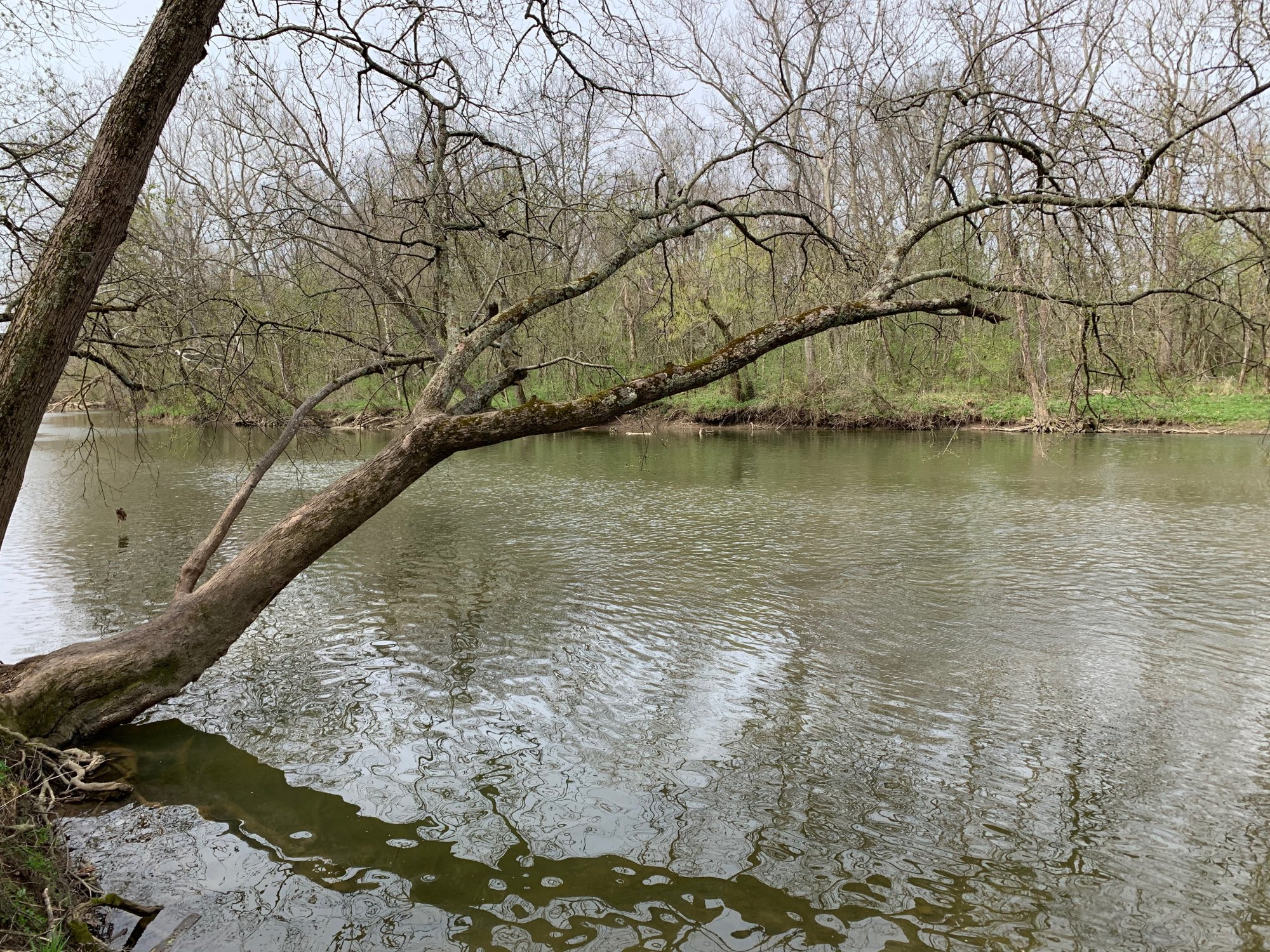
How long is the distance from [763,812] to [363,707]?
3.13 meters

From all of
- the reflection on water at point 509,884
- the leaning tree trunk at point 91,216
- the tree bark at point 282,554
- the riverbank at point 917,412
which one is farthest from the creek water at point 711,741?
the riverbank at point 917,412

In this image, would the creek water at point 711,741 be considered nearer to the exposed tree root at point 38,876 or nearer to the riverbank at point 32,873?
the exposed tree root at point 38,876

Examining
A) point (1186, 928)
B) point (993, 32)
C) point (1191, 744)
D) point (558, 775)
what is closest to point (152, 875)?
point (558, 775)

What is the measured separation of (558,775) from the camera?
4.95 m

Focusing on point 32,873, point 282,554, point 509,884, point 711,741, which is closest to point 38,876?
point 32,873

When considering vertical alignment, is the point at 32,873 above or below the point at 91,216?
below

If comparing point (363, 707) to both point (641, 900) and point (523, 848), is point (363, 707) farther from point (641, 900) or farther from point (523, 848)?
point (641, 900)

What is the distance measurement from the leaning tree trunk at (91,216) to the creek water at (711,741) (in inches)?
91.1

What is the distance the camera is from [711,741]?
5.44 m

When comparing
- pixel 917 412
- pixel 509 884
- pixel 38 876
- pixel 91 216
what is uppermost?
pixel 91 216

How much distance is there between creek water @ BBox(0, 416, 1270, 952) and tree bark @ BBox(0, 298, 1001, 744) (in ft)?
1.77

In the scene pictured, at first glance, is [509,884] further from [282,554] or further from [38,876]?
[282,554]

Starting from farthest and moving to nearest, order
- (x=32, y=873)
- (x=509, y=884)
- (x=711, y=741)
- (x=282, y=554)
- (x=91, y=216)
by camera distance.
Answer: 1. (x=711, y=741)
2. (x=282, y=554)
3. (x=509, y=884)
4. (x=91, y=216)
5. (x=32, y=873)

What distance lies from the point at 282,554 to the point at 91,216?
2277 millimetres
